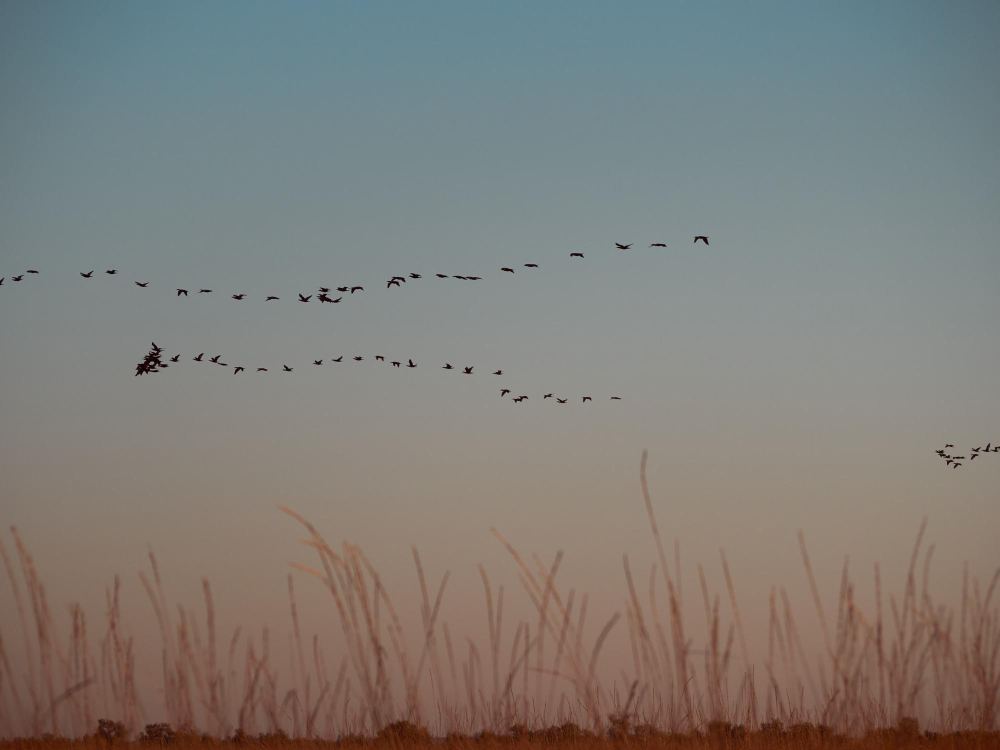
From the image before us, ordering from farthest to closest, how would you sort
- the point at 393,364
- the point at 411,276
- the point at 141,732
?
the point at 393,364, the point at 411,276, the point at 141,732

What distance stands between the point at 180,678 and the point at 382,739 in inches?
60.7

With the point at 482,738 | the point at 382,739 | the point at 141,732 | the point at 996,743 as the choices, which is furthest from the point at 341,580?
the point at 996,743

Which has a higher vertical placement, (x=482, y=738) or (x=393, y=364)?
(x=393, y=364)

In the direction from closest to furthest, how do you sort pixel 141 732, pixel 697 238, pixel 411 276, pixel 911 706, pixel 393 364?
1. pixel 911 706
2. pixel 141 732
3. pixel 697 238
4. pixel 411 276
5. pixel 393 364

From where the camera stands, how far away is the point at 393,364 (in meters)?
20.1

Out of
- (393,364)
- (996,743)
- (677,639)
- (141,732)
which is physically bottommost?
(996,743)

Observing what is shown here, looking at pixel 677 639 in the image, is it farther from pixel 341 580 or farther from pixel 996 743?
pixel 996 743

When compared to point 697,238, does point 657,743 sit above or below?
below

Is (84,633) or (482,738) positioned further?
(482,738)

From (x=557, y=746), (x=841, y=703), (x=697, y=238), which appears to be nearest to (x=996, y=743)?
(x=841, y=703)

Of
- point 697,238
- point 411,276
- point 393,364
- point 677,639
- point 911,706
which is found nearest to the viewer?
point 677,639

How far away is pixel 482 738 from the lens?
7.41m

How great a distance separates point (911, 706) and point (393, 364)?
48.0ft

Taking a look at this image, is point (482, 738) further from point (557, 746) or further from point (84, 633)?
point (84, 633)
